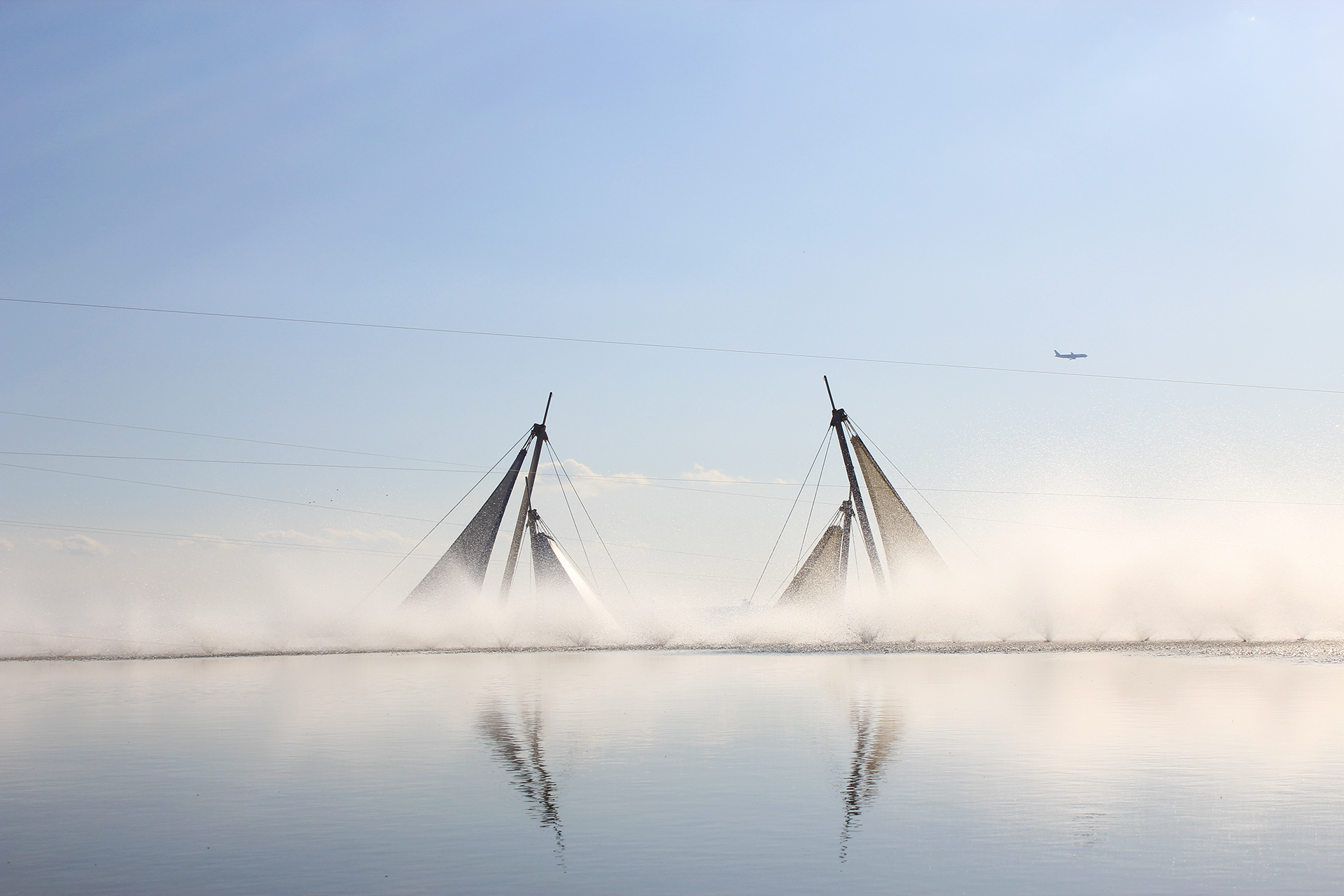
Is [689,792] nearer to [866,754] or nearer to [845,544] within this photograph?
[866,754]

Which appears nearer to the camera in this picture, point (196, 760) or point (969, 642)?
point (196, 760)

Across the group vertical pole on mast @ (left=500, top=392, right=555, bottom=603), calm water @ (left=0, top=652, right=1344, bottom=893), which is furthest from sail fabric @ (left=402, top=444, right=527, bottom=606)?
calm water @ (left=0, top=652, right=1344, bottom=893)

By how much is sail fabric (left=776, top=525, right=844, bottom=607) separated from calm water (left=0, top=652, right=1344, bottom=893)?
56000mm

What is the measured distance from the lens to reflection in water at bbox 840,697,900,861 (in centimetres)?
1795

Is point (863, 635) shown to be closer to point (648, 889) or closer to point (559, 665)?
point (559, 665)

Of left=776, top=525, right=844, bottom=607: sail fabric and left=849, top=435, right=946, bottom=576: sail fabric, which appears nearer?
left=849, top=435, right=946, bottom=576: sail fabric

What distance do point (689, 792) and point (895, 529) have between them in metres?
70.3

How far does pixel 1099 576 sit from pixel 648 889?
81847mm

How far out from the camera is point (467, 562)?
9438 centimetres

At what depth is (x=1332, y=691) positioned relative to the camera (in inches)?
1494

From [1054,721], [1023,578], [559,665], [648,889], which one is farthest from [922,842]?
[1023,578]

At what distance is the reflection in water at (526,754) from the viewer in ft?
60.5

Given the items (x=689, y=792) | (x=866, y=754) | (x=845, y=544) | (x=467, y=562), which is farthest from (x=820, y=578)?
(x=689, y=792)

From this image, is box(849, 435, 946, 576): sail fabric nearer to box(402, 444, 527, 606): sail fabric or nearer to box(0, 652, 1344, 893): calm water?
box(402, 444, 527, 606): sail fabric
